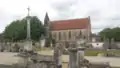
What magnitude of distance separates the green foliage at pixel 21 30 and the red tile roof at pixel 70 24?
67.5 feet

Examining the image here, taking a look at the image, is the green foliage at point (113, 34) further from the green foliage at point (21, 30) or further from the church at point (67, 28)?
the green foliage at point (21, 30)

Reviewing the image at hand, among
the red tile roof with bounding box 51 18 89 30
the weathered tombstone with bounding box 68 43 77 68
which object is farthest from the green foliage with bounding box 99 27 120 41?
the weathered tombstone with bounding box 68 43 77 68

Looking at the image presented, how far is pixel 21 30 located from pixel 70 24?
30.7 metres

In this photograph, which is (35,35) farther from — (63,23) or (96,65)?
(96,65)

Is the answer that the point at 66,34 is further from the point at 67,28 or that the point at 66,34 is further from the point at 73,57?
the point at 73,57

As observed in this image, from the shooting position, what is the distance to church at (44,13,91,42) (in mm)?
107500

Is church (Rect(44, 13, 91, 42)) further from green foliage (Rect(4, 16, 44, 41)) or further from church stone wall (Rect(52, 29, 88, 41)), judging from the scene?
green foliage (Rect(4, 16, 44, 41))

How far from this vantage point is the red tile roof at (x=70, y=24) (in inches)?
4267

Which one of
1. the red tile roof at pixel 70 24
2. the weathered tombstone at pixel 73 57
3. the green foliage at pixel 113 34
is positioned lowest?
the weathered tombstone at pixel 73 57

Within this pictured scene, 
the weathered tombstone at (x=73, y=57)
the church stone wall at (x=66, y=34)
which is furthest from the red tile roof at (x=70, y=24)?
the weathered tombstone at (x=73, y=57)

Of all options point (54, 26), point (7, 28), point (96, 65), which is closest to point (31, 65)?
point (96, 65)

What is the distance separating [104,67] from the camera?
9781mm

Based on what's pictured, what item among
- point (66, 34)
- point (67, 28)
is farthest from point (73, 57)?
point (67, 28)

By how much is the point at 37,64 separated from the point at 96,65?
94.9 inches
